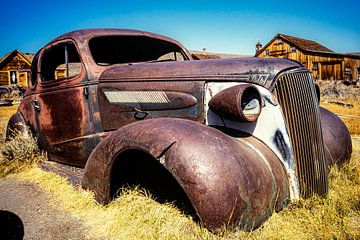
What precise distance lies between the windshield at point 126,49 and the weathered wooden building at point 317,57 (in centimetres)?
3004

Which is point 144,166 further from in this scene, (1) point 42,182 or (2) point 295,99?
(2) point 295,99

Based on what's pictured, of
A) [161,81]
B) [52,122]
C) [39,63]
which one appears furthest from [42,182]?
[161,81]

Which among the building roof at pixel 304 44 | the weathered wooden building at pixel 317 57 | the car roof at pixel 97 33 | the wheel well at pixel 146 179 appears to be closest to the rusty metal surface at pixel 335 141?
the wheel well at pixel 146 179

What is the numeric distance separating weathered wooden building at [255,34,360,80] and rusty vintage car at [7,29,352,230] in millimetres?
30131

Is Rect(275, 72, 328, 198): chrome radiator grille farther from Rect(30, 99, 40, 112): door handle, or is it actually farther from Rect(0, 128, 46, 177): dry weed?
Rect(0, 128, 46, 177): dry weed

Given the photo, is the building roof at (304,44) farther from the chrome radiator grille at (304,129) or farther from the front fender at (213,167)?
the front fender at (213,167)

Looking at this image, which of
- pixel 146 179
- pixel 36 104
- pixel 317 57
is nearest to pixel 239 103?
pixel 146 179

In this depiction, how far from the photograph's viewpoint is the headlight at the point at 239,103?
207 centimetres

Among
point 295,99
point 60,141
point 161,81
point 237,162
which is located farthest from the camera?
point 60,141

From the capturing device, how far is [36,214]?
97.4 inches

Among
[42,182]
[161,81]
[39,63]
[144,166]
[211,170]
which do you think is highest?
[39,63]

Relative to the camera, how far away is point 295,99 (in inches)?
90.5

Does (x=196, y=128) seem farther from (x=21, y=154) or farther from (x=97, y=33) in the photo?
(x=21, y=154)

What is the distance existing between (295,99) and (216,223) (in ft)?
4.13
